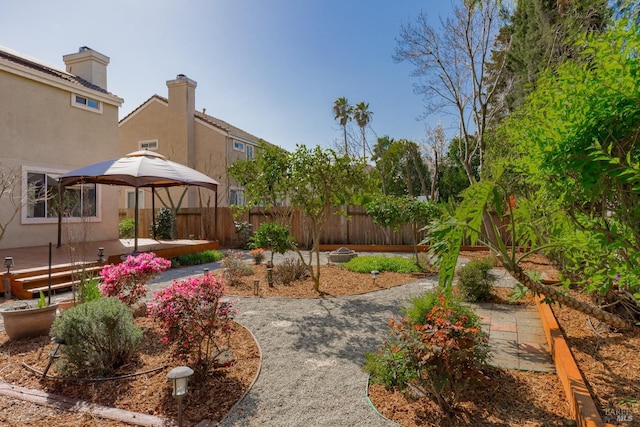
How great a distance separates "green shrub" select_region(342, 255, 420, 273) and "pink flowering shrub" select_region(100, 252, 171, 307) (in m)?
5.48

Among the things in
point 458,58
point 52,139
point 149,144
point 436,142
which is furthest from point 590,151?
point 436,142

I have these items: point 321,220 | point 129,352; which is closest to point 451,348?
point 129,352

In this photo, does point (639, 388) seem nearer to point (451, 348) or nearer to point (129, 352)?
point (451, 348)

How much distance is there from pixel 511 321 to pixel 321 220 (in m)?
3.94

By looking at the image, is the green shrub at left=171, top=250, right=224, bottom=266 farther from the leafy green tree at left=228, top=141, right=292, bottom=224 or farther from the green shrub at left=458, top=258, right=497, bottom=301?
the green shrub at left=458, top=258, right=497, bottom=301

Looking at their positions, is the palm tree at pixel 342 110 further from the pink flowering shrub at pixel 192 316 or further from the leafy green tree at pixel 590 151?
the leafy green tree at pixel 590 151

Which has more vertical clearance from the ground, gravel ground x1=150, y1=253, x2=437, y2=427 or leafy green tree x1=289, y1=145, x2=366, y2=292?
leafy green tree x1=289, y1=145, x2=366, y2=292

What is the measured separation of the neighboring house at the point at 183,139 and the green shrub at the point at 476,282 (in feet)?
50.7

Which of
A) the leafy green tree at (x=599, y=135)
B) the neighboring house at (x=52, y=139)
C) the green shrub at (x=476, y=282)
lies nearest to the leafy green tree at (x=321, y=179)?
the green shrub at (x=476, y=282)

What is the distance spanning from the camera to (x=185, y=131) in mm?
19188

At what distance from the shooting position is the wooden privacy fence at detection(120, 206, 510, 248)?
1490 cm

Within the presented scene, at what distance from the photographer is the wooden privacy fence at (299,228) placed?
14.9m

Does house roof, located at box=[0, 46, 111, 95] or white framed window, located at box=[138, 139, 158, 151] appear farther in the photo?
white framed window, located at box=[138, 139, 158, 151]

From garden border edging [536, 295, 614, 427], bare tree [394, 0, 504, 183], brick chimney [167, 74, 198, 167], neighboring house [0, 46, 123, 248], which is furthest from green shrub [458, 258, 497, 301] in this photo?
brick chimney [167, 74, 198, 167]
